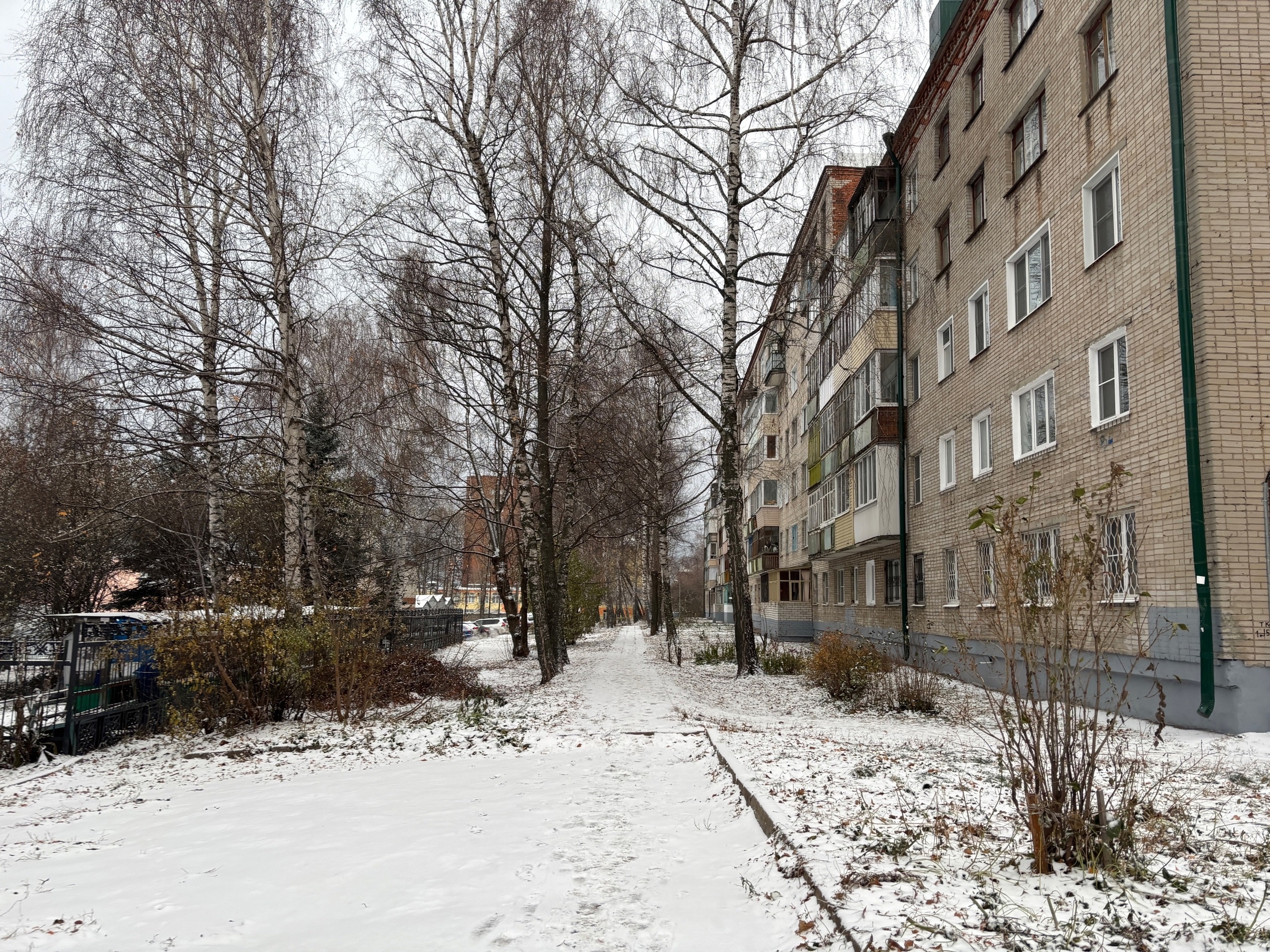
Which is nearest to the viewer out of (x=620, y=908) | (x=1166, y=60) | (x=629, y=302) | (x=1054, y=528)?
(x=620, y=908)

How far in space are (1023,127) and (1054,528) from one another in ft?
23.5

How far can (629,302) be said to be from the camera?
17.2 meters

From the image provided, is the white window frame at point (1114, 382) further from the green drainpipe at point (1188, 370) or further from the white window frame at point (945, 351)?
the white window frame at point (945, 351)

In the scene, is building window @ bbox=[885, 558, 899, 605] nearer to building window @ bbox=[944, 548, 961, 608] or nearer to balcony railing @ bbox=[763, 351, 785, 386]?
building window @ bbox=[944, 548, 961, 608]

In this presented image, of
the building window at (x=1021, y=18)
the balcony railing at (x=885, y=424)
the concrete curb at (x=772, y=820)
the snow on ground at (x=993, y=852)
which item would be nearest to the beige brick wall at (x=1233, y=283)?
the snow on ground at (x=993, y=852)

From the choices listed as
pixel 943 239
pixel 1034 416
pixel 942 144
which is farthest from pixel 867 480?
pixel 1034 416

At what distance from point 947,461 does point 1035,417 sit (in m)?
4.56

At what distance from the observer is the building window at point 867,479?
22.5m

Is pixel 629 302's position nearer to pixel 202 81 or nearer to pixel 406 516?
pixel 406 516

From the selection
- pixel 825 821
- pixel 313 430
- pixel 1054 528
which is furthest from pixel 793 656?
pixel 313 430

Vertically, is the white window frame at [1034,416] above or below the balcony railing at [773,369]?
below

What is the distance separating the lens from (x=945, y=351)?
1961 cm

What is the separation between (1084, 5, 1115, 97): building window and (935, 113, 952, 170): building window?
6.31m

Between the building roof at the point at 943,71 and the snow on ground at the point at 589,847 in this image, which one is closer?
the snow on ground at the point at 589,847
